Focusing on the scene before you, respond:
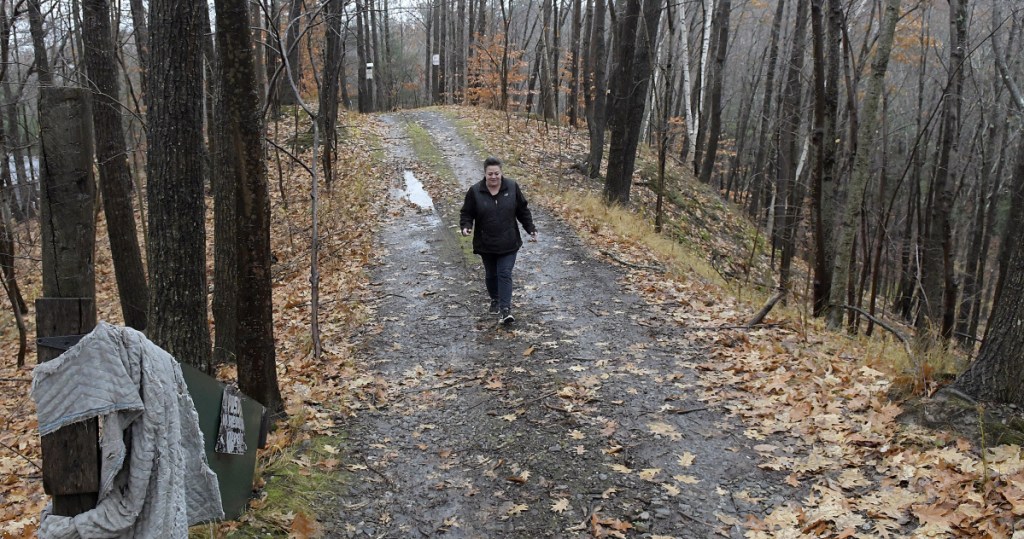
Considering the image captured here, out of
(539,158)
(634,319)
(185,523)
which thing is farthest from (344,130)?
(185,523)

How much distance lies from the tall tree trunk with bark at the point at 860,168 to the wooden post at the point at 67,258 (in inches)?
346

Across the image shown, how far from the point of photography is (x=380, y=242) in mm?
12781

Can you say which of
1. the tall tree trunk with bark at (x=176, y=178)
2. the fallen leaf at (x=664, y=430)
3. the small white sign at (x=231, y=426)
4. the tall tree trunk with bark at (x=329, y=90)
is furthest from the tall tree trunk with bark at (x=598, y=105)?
the small white sign at (x=231, y=426)

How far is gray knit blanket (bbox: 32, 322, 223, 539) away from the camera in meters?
2.75

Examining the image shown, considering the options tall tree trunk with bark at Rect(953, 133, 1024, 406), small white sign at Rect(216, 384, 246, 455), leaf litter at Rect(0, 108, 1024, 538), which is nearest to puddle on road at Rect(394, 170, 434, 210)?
leaf litter at Rect(0, 108, 1024, 538)

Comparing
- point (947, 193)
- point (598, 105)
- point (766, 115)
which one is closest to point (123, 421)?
point (598, 105)

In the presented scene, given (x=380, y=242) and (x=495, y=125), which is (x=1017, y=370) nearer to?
(x=380, y=242)

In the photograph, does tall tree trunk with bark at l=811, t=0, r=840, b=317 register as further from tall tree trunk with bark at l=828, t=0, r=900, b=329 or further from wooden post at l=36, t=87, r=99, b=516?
wooden post at l=36, t=87, r=99, b=516

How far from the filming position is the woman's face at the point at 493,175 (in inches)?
325

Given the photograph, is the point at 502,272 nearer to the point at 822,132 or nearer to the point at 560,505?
the point at 560,505

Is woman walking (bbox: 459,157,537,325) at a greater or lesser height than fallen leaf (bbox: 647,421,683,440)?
greater

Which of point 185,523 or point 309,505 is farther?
point 309,505

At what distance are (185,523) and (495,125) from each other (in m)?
22.0

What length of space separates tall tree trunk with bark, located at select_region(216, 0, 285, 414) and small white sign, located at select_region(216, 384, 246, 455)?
4.89 ft
